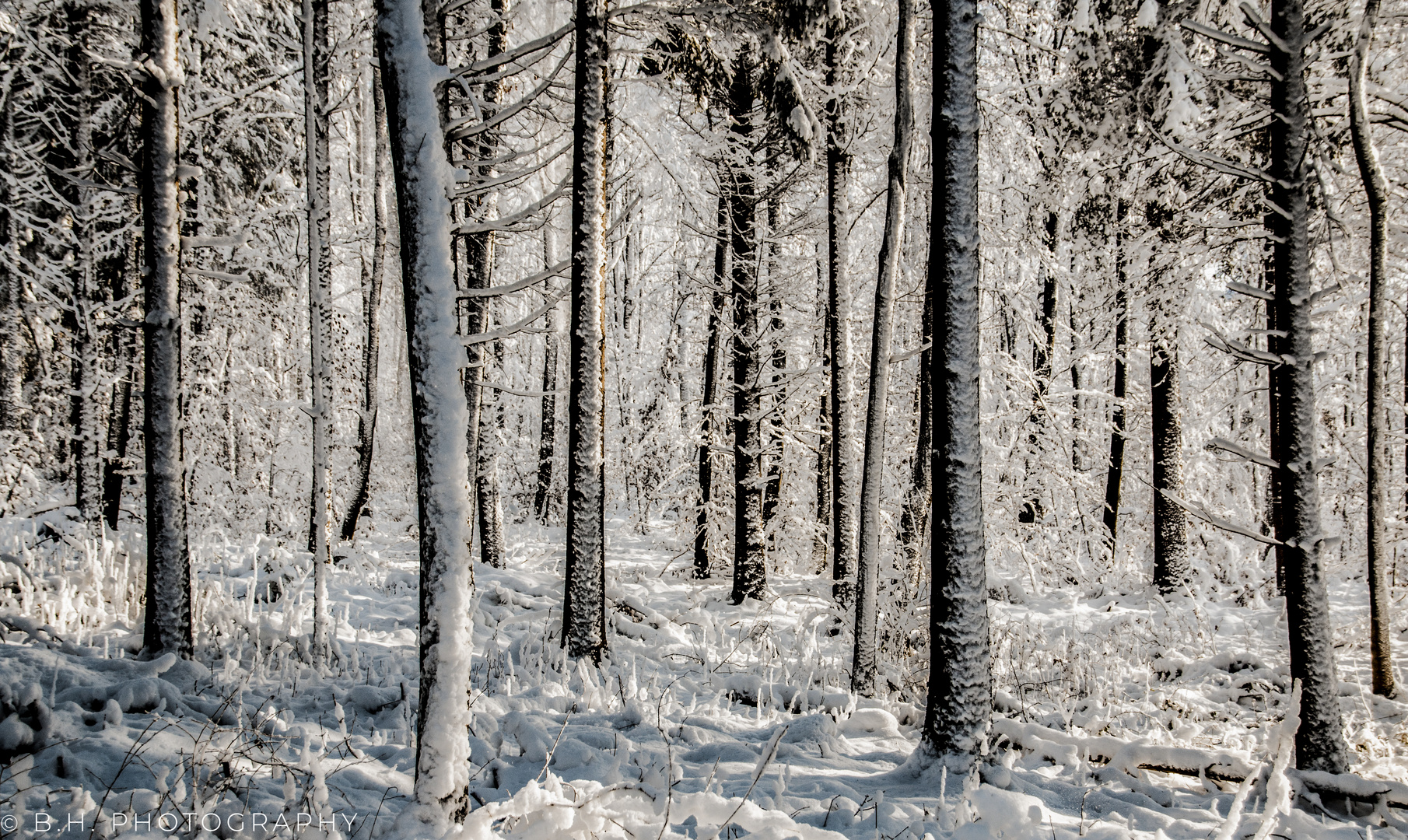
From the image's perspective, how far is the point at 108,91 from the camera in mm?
12070

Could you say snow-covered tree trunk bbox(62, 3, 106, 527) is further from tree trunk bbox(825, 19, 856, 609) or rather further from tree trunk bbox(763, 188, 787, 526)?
tree trunk bbox(825, 19, 856, 609)

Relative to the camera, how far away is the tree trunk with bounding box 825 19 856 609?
373 inches

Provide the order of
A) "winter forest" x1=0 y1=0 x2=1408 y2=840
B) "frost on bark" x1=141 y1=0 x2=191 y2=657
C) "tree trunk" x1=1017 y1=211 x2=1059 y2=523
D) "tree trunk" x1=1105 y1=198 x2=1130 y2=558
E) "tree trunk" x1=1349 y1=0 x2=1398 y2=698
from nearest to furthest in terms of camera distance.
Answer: "winter forest" x1=0 y1=0 x2=1408 y2=840 < "frost on bark" x1=141 y1=0 x2=191 y2=657 < "tree trunk" x1=1349 y1=0 x2=1398 y2=698 < "tree trunk" x1=1017 y1=211 x2=1059 y2=523 < "tree trunk" x1=1105 y1=198 x2=1130 y2=558

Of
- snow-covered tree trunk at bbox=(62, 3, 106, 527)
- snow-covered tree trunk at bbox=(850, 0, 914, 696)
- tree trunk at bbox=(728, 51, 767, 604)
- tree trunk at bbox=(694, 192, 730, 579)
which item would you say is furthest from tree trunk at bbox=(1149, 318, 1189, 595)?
snow-covered tree trunk at bbox=(62, 3, 106, 527)

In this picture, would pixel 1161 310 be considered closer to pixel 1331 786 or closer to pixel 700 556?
pixel 1331 786

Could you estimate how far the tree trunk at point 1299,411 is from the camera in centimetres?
526

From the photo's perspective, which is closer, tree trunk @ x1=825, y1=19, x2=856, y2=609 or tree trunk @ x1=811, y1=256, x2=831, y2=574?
tree trunk @ x1=825, y1=19, x2=856, y2=609

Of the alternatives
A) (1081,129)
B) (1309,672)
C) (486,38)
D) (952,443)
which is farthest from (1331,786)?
(486,38)

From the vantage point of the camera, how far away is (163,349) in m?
5.71

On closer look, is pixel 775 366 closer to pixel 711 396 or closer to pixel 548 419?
pixel 711 396

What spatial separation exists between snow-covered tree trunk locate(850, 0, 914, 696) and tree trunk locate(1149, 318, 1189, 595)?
671 centimetres

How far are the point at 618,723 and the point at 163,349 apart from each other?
4.89 meters

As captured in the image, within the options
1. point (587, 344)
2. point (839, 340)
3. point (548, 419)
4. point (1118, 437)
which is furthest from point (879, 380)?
point (548, 419)

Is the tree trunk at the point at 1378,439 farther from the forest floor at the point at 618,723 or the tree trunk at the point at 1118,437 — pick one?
the tree trunk at the point at 1118,437
